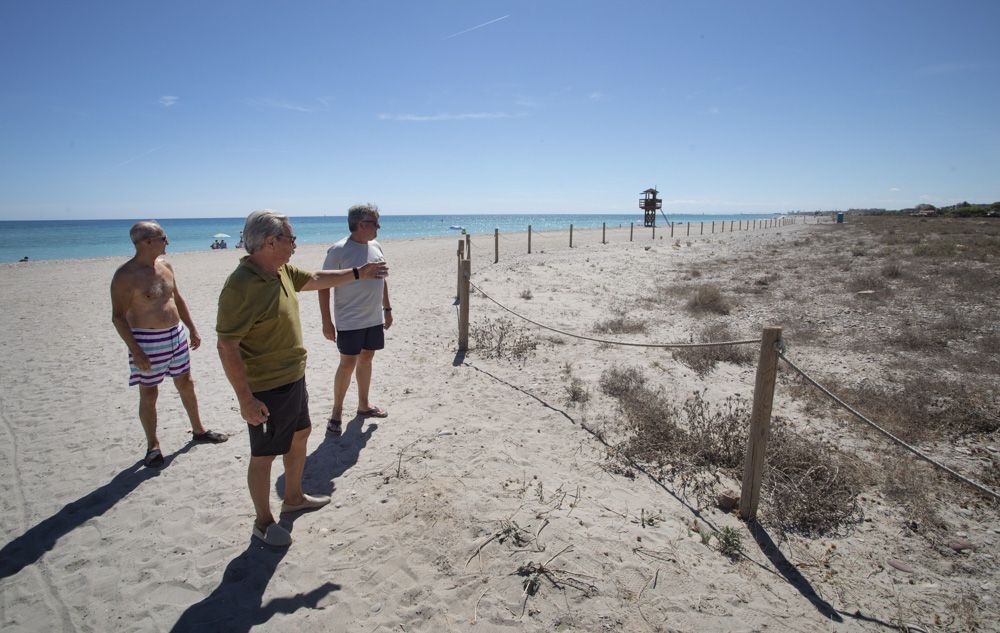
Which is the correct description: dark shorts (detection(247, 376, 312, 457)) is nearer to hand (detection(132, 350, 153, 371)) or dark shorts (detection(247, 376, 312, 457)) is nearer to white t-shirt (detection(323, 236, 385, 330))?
white t-shirt (detection(323, 236, 385, 330))

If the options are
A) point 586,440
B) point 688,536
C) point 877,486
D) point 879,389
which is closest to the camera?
point 688,536

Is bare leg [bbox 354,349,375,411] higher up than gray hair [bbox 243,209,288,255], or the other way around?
gray hair [bbox 243,209,288,255]

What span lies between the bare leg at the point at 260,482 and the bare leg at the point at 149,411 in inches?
64.4

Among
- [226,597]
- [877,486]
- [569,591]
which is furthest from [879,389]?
[226,597]

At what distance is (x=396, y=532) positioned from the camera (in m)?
3.12

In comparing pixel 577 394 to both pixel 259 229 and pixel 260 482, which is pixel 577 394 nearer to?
pixel 260 482

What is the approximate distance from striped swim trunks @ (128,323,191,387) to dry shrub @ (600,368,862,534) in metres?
3.88

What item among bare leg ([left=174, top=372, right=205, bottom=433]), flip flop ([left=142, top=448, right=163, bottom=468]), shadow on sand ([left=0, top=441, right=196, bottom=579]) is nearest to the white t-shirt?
bare leg ([left=174, top=372, right=205, bottom=433])

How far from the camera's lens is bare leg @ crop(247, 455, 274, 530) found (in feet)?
9.14

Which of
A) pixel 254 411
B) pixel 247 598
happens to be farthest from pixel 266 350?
pixel 247 598

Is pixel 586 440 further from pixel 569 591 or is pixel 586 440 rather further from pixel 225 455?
pixel 225 455

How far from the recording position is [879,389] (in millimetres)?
5449

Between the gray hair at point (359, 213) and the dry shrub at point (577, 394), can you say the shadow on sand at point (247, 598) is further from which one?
the dry shrub at point (577, 394)

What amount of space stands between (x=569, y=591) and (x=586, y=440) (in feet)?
6.11
